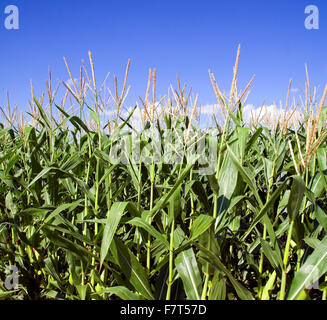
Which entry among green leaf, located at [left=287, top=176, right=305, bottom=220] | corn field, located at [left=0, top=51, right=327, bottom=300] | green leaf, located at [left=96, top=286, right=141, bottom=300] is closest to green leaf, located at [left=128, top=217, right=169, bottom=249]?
corn field, located at [left=0, top=51, right=327, bottom=300]

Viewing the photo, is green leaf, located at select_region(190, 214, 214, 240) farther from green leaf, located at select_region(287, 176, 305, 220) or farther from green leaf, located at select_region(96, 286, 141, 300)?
green leaf, located at select_region(96, 286, 141, 300)

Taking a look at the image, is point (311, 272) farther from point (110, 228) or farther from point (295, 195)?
point (110, 228)

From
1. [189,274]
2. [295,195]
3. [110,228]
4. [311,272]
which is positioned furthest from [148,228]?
[311,272]

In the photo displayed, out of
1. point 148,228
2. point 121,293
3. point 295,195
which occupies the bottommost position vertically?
point 121,293

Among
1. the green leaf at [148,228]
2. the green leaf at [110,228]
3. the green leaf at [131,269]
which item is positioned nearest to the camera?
the green leaf at [110,228]

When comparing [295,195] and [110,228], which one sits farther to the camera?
[110,228]

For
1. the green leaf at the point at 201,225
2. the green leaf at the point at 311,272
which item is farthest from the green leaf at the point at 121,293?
the green leaf at the point at 311,272

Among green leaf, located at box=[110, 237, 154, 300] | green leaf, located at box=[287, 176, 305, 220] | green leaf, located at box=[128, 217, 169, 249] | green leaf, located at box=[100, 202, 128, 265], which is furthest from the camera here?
green leaf, located at box=[110, 237, 154, 300]

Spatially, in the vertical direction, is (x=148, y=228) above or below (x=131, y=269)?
above

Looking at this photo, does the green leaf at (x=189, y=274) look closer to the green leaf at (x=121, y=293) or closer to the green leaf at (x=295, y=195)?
the green leaf at (x=121, y=293)

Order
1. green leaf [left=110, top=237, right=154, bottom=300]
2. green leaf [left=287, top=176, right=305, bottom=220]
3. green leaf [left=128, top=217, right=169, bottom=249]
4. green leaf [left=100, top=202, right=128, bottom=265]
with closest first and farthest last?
green leaf [left=287, top=176, right=305, bottom=220]
green leaf [left=100, top=202, right=128, bottom=265]
green leaf [left=128, top=217, right=169, bottom=249]
green leaf [left=110, top=237, right=154, bottom=300]

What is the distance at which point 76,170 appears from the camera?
2.77m
